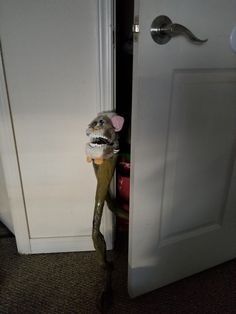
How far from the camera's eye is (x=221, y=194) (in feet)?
3.28

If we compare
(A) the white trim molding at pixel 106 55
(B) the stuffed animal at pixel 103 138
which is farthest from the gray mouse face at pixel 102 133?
(A) the white trim molding at pixel 106 55

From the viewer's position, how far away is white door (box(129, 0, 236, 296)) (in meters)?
0.69

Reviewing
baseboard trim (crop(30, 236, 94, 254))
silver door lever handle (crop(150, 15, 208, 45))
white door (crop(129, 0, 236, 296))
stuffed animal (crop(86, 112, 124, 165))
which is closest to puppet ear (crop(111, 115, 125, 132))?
stuffed animal (crop(86, 112, 124, 165))

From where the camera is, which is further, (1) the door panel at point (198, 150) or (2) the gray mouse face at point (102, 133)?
(2) the gray mouse face at point (102, 133)

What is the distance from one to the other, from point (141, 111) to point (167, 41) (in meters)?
0.19

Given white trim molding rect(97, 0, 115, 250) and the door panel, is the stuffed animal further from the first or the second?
the door panel

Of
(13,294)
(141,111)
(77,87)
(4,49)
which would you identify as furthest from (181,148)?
(13,294)

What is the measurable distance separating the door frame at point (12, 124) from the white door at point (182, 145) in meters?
0.28

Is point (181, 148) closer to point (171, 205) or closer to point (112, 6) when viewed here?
point (171, 205)

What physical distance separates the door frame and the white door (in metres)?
0.28

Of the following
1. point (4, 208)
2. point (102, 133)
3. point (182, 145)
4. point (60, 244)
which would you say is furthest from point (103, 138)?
point (4, 208)

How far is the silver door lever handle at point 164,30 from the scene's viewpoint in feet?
2.09

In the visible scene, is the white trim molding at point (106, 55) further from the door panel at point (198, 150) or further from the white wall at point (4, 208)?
the white wall at point (4, 208)

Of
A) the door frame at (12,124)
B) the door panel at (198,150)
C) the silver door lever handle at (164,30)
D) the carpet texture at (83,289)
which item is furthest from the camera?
the carpet texture at (83,289)
